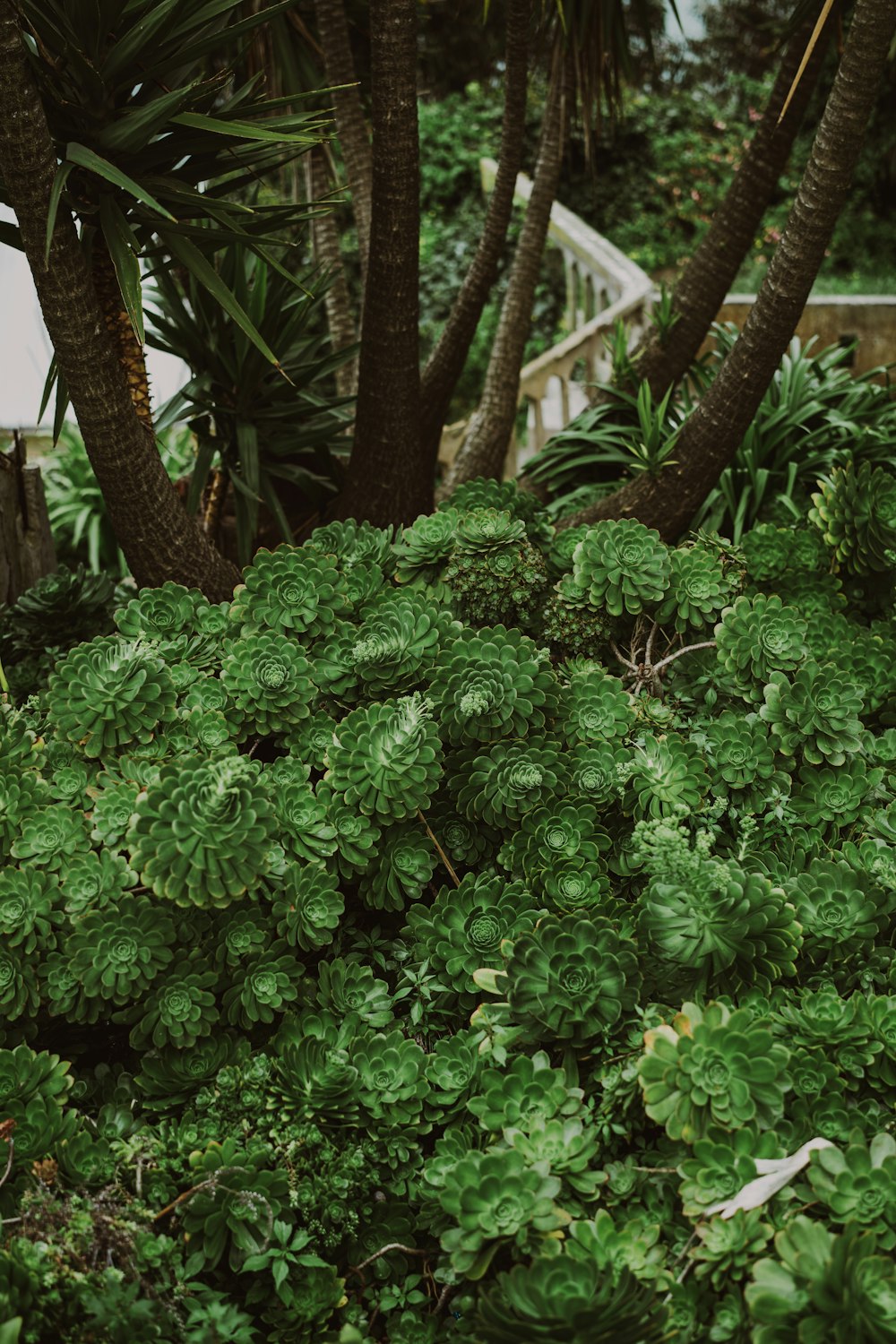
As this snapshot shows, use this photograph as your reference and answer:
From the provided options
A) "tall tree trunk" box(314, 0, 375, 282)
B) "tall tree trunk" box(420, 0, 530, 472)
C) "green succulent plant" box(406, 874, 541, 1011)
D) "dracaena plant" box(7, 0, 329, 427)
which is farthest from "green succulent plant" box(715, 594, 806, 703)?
"tall tree trunk" box(314, 0, 375, 282)

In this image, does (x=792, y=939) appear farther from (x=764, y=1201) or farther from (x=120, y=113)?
(x=120, y=113)

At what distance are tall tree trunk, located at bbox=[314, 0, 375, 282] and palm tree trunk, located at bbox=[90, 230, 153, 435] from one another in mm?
1621

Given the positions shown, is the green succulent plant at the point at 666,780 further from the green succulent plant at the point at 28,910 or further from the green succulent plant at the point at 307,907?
the green succulent plant at the point at 28,910

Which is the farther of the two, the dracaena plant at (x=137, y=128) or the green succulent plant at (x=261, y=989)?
the dracaena plant at (x=137, y=128)

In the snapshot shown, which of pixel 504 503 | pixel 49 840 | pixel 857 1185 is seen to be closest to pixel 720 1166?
pixel 857 1185

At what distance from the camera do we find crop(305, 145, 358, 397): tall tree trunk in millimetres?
4910

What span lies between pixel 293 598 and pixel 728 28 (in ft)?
41.8

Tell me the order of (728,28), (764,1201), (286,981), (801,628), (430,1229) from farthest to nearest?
(728,28)
(801,628)
(286,981)
(430,1229)
(764,1201)

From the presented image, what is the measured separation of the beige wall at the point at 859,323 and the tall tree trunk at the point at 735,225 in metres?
3.64

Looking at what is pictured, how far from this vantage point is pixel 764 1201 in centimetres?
146

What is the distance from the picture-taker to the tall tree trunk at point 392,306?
3031 mm

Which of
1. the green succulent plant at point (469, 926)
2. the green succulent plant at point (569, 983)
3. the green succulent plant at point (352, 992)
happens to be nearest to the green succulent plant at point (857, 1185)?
the green succulent plant at point (569, 983)

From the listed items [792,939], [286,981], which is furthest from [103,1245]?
[792,939]

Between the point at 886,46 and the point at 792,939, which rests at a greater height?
the point at 886,46
